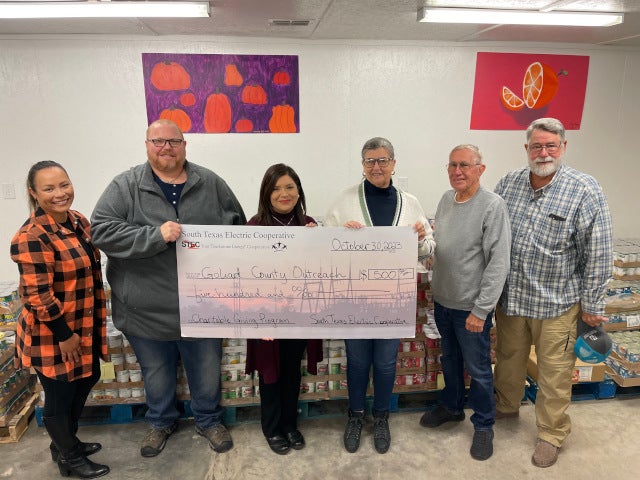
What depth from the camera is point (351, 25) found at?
3365 mm

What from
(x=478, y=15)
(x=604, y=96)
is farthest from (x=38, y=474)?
(x=604, y=96)

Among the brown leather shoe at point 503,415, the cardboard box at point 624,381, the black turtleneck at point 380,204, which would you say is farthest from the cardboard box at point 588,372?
the black turtleneck at point 380,204

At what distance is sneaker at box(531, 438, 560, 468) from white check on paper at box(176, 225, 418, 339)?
112 centimetres

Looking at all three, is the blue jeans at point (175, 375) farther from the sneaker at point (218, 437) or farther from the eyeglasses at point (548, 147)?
the eyeglasses at point (548, 147)

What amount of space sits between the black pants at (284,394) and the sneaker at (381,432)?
20.5 inches

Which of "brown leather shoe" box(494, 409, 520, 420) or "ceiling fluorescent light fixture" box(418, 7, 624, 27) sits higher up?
"ceiling fluorescent light fixture" box(418, 7, 624, 27)

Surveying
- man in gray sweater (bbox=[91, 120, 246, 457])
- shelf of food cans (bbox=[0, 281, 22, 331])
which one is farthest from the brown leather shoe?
shelf of food cans (bbox=[0, 281, 22, 331])

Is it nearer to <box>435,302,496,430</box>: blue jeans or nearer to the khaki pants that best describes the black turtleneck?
<box>435,302,496,430</box>: blue jeans

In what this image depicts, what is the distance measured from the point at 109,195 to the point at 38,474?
172 cm

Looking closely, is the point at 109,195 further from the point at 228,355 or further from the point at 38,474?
the point at 38,474

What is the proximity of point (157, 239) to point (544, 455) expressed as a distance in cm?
259

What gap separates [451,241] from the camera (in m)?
2.57

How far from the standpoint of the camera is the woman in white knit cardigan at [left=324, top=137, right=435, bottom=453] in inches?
96.8

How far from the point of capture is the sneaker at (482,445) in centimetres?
274
